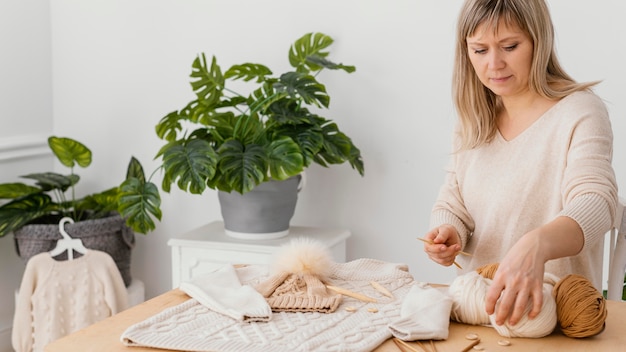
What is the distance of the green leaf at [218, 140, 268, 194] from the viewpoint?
237cm

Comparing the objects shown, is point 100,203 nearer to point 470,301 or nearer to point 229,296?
point 229,296

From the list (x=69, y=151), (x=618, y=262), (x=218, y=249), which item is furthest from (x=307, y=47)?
(x=618, y=262)

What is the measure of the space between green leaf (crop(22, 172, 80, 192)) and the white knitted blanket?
5.79ft

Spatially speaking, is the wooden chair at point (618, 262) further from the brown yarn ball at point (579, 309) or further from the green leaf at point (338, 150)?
the green leaf at point (338, 150)

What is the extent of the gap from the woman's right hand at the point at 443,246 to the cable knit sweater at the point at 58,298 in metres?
1.54

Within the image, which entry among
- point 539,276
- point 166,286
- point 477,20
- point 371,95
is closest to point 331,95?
point 371,95

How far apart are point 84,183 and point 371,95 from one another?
4.10ft

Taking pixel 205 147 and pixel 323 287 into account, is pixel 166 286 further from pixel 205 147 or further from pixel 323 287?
pixel 323 287

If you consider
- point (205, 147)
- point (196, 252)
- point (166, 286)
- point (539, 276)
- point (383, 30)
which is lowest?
point (166, 286)

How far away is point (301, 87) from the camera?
2.47m

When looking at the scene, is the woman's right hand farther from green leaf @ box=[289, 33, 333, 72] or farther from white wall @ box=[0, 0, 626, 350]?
green leaf @ box=[289, 33, 333, 72]

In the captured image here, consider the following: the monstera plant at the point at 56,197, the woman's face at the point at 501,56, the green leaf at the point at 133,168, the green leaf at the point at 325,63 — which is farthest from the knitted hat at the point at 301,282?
the green leaf at the point at 133,168

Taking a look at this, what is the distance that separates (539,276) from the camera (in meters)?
1.13

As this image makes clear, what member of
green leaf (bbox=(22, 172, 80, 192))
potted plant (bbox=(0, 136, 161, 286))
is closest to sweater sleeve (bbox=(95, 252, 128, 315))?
potted plant (bbox=(0, 136, 161, 286))
